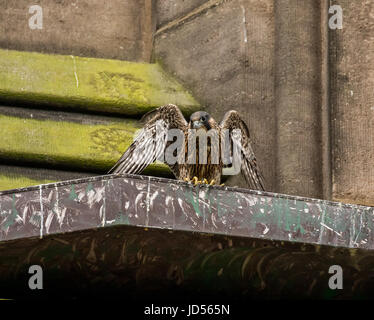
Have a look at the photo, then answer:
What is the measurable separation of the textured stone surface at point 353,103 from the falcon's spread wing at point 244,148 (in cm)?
78

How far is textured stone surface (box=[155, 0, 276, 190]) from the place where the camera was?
8.81 meters

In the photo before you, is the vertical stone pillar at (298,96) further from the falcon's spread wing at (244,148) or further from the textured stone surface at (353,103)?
the falcon's spread wing at (244,148)

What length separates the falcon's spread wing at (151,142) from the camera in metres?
7.34

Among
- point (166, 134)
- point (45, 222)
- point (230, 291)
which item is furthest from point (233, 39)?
point (45, 222)

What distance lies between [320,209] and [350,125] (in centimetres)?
223

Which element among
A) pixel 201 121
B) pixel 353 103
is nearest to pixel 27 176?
pixel 201 121

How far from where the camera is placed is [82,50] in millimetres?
9414

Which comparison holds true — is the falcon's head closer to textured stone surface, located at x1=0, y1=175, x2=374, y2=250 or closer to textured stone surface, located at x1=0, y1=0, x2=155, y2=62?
textured stone surface, located at x1=0, y1=175, x2=374, y2=250

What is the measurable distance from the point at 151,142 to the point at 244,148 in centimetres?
71

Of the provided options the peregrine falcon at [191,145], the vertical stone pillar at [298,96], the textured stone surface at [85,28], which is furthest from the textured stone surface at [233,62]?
the peregrine falcon at [191,145]

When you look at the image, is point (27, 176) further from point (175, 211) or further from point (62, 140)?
Answer: point (175, 211)

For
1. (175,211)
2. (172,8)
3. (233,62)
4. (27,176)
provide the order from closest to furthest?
(175,211)
(27,176)
(233,62)
(172,8)

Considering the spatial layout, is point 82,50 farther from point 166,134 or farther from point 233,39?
point 166,134

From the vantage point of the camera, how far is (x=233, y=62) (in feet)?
29.5
